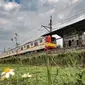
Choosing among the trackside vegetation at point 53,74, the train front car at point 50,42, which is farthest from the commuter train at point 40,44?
the trackside vegetation at point 53,74

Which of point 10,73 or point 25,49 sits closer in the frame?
point 10,73

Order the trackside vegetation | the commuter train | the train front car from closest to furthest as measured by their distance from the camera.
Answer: the trackside vegetation < the commuter train < the train front car

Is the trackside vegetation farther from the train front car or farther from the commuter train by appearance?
the train front car

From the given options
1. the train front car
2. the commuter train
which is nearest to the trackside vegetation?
the commuter train

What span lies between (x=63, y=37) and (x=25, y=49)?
6798mm

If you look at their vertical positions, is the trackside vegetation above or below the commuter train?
below

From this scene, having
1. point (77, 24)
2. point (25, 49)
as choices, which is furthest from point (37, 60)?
point (25, 49)

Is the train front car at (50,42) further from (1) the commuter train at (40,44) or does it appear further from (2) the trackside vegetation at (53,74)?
(2) the trackside vegetation at (53,74)

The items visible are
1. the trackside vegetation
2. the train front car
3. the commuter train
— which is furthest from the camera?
the train front car

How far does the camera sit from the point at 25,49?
120ft

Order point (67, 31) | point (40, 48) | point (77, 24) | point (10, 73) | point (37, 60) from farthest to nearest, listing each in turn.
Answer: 1. point (40, 48)
2. point (67, 31)
3. point (77, 24)
4. point (37, 60)
5. point (10, 73)

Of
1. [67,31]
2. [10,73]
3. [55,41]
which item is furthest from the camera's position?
[55,41]

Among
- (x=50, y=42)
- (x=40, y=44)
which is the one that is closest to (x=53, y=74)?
(x=40, y=44)

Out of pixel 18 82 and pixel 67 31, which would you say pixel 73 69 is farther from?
pixel 67 31
